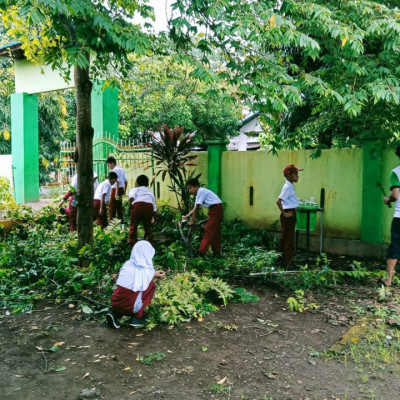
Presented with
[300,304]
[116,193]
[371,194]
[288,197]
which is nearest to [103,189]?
[116,193]

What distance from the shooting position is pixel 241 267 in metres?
6.42

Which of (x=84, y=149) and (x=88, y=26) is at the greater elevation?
(x=88, y=26)

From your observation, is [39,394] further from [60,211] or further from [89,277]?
[60,211]

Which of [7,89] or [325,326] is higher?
[7,89]

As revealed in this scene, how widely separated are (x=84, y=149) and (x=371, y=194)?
15.3ft

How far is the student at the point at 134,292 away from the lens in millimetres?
4504

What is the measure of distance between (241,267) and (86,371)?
3135 millimetres

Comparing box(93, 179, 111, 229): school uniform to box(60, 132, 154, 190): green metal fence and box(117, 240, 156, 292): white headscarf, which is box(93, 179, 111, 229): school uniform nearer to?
box(60, 132, 154, 190): green metal fence

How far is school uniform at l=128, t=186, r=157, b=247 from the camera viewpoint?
7.70 m

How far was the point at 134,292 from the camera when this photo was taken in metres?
4.50

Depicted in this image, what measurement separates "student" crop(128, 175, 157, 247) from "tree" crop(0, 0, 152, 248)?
3.13ft

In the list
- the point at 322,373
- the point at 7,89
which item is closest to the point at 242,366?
the point at 322,373

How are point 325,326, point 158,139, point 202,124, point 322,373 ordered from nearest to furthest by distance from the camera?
point 322,373
point 325,326
point 158,139
point 202,124

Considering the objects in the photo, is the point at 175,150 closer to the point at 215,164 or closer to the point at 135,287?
the point at 215,164
